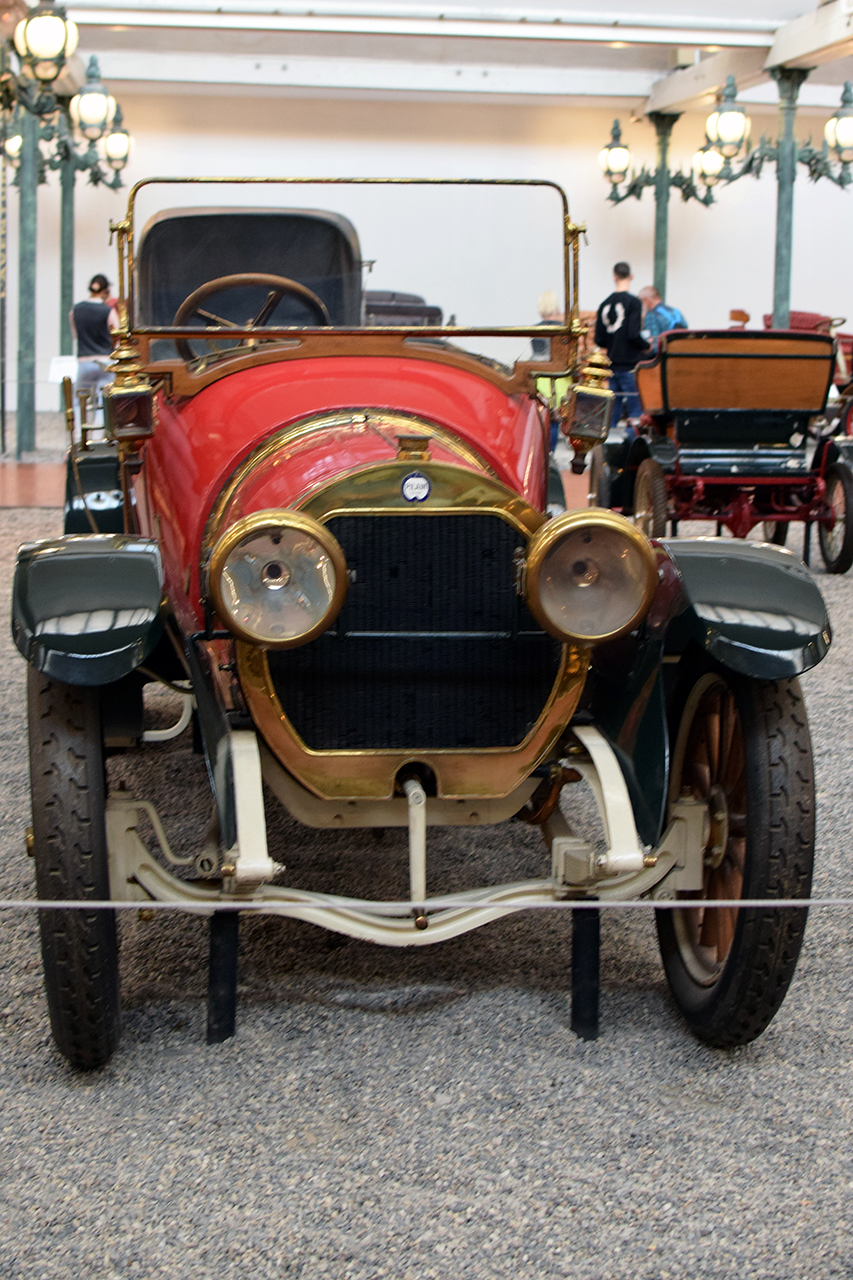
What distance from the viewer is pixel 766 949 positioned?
2.22 m

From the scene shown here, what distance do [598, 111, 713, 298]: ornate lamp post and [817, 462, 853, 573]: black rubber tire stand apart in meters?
10.2

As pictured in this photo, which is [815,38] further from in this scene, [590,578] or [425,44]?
[590,578]

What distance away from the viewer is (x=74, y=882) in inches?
86.2

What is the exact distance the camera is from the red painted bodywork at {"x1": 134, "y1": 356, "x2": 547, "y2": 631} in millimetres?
2604

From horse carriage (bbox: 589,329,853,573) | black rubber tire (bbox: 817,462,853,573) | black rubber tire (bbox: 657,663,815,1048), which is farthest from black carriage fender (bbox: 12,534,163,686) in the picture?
black rubber tire (bbox: 817,462,853,573)

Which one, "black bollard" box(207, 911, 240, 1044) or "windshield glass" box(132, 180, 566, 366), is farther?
"windshield glass" box(132, 180, 566, 366)

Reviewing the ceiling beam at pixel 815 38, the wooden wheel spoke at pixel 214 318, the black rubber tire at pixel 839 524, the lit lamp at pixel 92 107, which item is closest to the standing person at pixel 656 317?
the ceiling beam at pixel 815 38

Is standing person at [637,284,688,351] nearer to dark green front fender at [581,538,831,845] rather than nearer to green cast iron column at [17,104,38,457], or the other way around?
green cast iron column at [17,104,38,457]

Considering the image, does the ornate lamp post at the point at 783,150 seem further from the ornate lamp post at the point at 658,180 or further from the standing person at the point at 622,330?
the standing person at the point at 622,330

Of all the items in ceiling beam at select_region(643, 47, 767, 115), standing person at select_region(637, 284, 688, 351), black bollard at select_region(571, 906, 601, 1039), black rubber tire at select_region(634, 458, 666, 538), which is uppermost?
ceiling beam at select_region(643, 47, 767, 115)

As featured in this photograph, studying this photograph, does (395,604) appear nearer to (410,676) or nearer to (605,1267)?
(410,676)

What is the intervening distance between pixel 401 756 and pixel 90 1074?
30.5 inches

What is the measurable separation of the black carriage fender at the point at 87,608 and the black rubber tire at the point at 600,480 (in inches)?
215

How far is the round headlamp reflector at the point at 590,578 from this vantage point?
2117 millimetres
